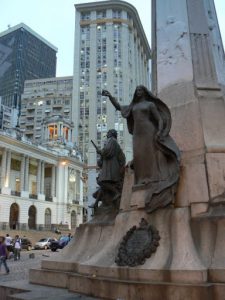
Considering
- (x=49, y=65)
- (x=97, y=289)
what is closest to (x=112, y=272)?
(x=97, y=289)

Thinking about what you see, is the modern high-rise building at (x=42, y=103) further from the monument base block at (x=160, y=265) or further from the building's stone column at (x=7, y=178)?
the monument base block at (x=160, y=265)

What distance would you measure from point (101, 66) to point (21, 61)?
69.9 meters

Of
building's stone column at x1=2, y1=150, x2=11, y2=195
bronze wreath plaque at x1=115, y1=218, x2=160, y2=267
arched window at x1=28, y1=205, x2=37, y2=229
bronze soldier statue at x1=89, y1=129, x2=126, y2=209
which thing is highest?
building's stone column at x1=2, y1=150, x2=11, y2=195

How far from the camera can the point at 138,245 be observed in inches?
210

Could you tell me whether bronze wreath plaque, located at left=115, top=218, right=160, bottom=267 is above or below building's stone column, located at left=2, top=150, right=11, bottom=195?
below

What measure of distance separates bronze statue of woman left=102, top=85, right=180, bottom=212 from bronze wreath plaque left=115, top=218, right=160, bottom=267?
389mm

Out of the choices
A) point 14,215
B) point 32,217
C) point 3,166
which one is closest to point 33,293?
point 3,166

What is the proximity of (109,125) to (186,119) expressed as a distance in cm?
7887

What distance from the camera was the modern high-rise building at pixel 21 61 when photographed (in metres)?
140

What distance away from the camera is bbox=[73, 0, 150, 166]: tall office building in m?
87.1

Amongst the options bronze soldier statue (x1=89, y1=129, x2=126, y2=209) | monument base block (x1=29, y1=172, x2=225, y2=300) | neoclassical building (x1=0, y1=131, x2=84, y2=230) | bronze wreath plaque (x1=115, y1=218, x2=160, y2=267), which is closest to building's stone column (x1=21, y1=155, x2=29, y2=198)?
neoclassical building (x1=0, y1=131, x2=84, y2=230)

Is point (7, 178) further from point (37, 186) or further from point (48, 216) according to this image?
Answer: point (48, 216)

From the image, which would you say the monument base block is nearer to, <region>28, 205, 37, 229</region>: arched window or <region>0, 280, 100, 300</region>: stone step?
<region>0, 280, 100, 300</region>: stone step

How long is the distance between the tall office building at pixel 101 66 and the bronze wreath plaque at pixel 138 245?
252 feet
